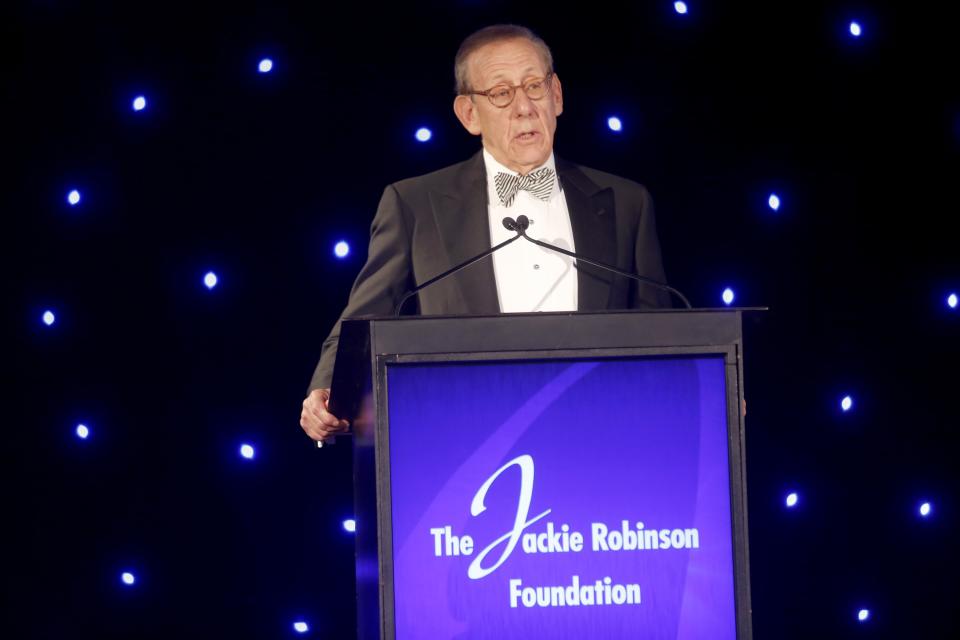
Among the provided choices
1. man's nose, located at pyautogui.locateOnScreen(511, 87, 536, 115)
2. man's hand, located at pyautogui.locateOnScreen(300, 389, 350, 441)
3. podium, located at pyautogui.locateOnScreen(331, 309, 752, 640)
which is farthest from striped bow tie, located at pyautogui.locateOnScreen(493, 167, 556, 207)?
podium, located at pyautogui.locateOnScreen(331, 309, 752, 640)

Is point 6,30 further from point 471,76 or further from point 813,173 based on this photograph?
point 813,173

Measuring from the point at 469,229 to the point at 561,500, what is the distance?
0.93 m

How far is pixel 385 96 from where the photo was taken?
3.06 m

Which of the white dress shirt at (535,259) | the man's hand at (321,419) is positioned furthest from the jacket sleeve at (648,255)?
the man's hand at (321,419)

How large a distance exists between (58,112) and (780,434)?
186 centimetres

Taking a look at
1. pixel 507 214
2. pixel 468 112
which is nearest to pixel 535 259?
pixel 507 214

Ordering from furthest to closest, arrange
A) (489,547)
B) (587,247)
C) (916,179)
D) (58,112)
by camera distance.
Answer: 1. (916,179)
2. (58,112)
3. (587,247)
4. (489,547)

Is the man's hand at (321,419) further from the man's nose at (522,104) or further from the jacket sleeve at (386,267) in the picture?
the man's nose at (522,104)

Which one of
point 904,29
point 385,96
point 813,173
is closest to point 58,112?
point 385,96

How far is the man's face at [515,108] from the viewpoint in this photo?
7.72 feet

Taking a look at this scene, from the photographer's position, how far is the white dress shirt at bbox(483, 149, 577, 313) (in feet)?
7.62

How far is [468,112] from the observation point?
8.02 feet

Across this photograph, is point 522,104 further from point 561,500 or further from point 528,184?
point 561,500

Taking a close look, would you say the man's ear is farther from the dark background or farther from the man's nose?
the dark background
